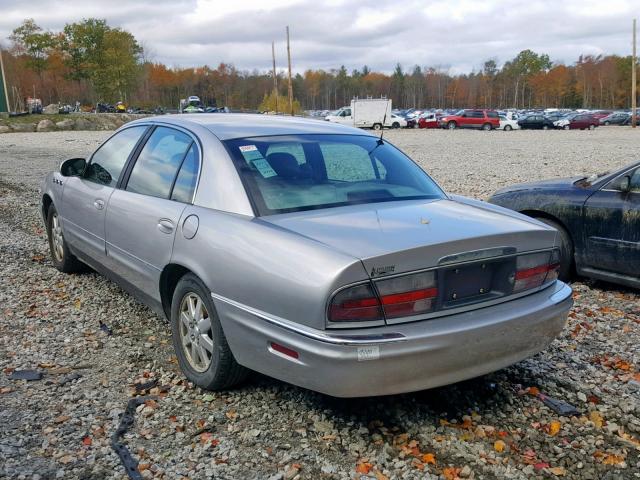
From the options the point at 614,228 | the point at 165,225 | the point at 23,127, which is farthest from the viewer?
the point at 23,127

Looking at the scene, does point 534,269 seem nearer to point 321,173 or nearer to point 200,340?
point 321,173

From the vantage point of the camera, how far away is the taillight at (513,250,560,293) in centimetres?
326

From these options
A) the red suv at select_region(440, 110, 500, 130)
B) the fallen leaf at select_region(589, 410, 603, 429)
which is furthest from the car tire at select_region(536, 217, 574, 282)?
the red suv at select_region(440, 110, 500, 130)

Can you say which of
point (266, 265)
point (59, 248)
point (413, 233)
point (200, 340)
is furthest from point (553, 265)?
point (59, 248)

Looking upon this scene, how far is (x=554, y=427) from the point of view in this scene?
327cm

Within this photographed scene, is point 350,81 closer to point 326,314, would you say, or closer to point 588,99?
point 588,99

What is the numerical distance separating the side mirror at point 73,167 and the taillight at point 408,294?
11.7 feet

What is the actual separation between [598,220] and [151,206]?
3876 millimetres

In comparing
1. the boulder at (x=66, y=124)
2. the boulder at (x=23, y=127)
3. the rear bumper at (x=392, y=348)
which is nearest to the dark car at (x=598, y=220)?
the rear bumper at (x=392, y=348)

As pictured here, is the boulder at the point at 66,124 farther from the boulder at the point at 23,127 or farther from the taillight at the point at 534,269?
the taillight at the point at 534,269

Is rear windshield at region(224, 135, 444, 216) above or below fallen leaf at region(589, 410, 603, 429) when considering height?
above

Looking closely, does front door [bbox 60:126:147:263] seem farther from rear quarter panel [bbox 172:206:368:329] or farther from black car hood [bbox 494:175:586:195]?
black car hood [bbox 494:175:586:195]

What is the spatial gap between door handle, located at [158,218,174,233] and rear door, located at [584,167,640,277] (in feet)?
12.5

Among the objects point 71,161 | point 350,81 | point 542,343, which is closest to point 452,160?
point 71,161
